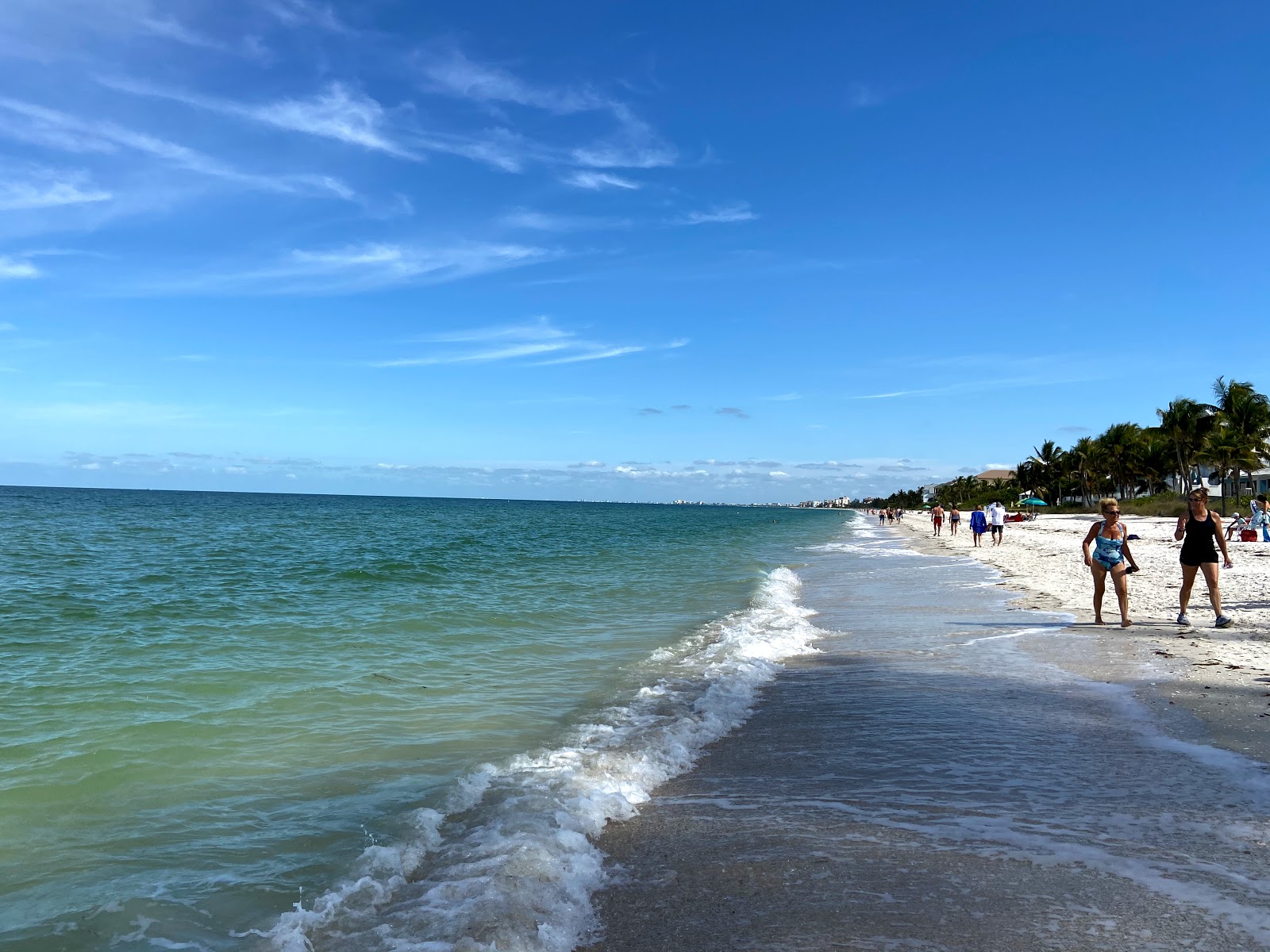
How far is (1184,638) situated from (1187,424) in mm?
60296

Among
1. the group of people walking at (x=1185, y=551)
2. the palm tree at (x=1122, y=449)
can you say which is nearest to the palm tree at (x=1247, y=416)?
the palm tree at (x=1122, y=449)

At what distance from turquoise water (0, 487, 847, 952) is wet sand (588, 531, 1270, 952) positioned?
496 millimetres

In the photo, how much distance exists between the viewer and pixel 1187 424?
60.1 metres

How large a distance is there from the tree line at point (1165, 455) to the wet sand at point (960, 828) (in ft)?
142

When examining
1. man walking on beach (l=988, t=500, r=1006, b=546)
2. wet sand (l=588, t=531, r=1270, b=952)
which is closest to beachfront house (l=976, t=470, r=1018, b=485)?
man walking on beach (l=988, t=500, r=1006, b=546)

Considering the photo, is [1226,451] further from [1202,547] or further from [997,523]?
[1202,547]

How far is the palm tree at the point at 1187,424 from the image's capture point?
59.2m

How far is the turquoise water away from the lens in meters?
4.05

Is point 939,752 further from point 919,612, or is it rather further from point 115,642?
point 115,642

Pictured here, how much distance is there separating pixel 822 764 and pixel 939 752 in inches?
35.0

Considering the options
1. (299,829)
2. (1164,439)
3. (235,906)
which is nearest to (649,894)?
(235,906)

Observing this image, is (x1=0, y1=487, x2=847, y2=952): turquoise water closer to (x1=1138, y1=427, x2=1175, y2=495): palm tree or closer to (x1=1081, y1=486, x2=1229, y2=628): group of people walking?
(x1=1081, y1=486, x2=1229, y2=628): group of people walking

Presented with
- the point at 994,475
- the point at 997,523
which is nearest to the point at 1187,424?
the point at 997,523

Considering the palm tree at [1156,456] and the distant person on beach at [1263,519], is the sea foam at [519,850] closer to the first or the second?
the distant person on beach at [1263,519]
